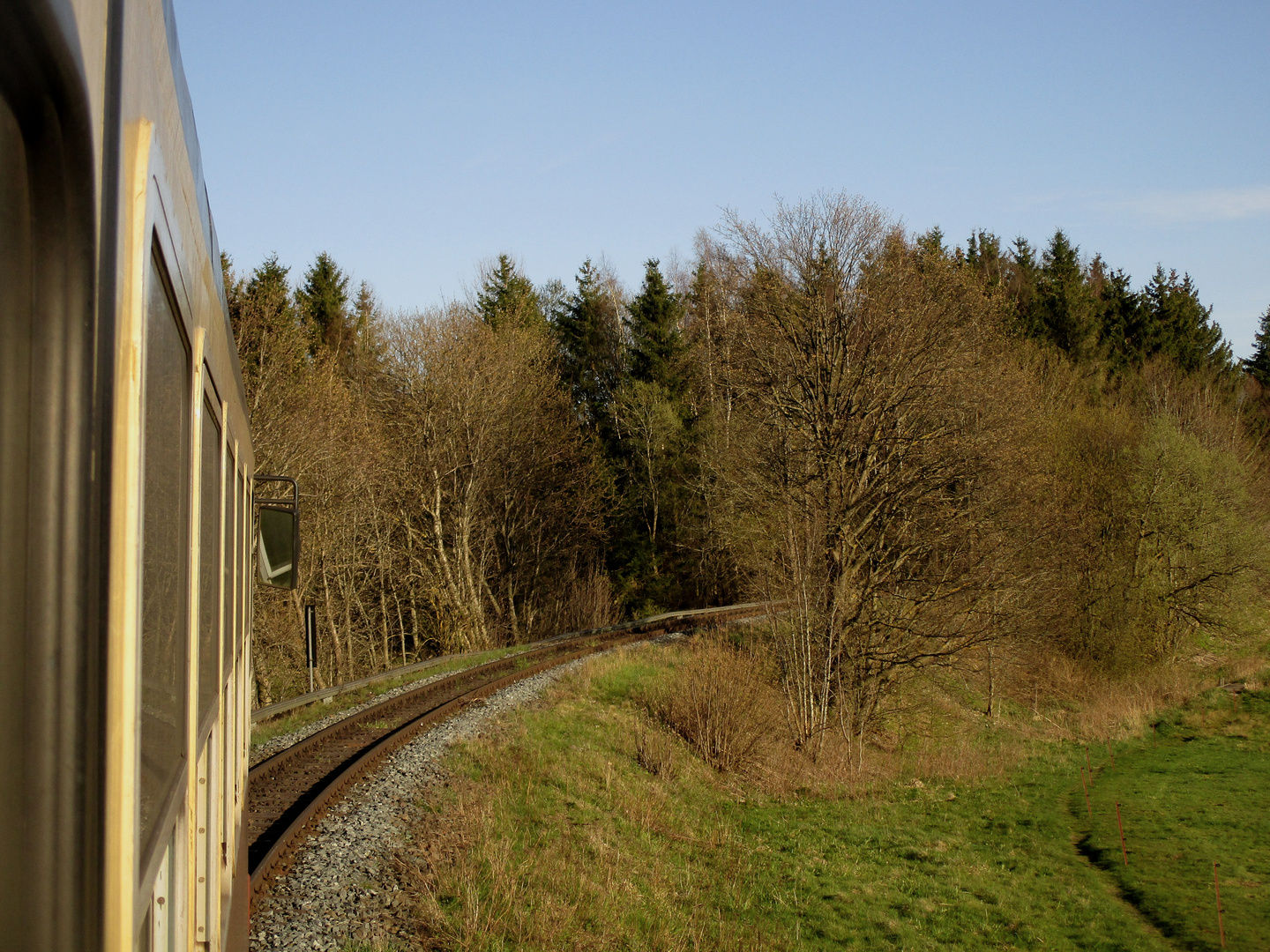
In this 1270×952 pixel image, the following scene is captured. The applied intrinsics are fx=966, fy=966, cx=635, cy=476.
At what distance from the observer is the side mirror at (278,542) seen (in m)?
6.10

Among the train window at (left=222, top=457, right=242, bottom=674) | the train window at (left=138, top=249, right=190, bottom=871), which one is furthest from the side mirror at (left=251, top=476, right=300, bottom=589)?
the train window at (left=138, top=249, right=190, bottom=871)

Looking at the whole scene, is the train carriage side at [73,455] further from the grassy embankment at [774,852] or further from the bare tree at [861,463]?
the bare tree at [861,463]

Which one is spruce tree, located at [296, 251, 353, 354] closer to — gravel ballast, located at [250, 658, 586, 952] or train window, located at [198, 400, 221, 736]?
gravel ballast, located at [250, 658, 586, 952]

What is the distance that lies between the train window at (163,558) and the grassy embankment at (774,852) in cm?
595

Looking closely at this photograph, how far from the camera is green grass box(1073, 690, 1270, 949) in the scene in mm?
12508

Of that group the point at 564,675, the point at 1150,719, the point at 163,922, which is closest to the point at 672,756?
the point at 564,675

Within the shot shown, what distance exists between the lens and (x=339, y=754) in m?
11.4

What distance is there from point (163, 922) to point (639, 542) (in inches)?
1356

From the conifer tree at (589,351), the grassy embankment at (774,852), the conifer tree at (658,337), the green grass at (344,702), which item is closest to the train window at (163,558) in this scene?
the grassy embankment at (774,852)

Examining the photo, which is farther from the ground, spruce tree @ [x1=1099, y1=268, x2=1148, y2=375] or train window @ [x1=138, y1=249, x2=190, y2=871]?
spruce tree @ [x1=1099, y1=268, x2=1148, y2=375]

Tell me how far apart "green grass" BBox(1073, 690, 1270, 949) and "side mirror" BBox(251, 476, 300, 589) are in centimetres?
1125

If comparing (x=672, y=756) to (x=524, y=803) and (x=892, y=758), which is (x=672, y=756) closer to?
(x=524, y=803)

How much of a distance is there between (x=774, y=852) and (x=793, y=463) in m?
7.81

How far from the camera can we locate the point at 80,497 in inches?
34.9
